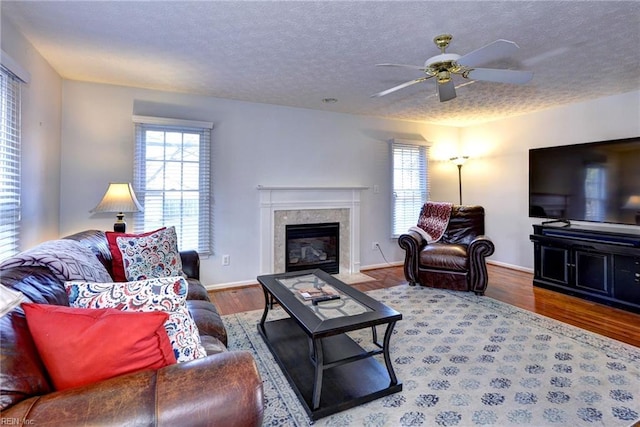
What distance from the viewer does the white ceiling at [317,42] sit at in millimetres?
2082

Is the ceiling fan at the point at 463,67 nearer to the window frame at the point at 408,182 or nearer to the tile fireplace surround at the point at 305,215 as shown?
the tile fireplace surround at the point at 305,215

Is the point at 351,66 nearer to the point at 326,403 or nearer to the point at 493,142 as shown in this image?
the point at 326,403

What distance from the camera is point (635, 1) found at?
2002mm

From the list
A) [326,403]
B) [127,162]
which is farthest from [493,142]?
[127,162]

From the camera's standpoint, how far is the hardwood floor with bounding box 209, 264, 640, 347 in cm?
289

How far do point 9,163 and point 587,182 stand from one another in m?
5.68

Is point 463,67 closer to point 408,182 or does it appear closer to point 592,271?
point 592,271

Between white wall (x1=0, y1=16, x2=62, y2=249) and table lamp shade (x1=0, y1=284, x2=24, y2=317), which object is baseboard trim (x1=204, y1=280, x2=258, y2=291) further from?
table lamp shade (x1=0, y1=284, x2=24, y2=317)

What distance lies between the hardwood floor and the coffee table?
116 cm

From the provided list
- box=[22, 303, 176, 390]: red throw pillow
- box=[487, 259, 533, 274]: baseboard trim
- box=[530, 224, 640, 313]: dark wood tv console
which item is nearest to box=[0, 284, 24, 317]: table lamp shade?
box=[22, 303, 176, 390]: red throw pillow

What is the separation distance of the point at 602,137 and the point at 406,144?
245cm

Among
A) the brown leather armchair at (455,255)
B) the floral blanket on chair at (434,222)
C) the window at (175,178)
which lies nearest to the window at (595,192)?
the brown leather armchair at (455,255)

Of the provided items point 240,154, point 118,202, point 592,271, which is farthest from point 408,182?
point 118,202

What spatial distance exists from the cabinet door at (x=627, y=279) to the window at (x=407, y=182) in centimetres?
264
